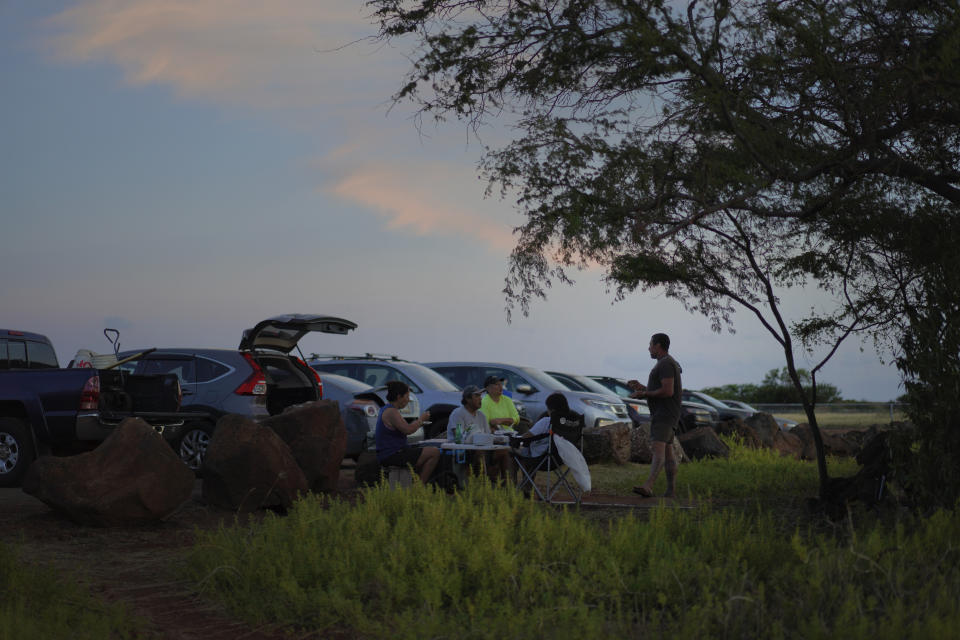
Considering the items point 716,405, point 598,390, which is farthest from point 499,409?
point 716,405

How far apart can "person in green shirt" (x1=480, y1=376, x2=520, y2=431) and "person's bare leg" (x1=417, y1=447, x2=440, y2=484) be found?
2.18 m

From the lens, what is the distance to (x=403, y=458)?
1089 centimetres

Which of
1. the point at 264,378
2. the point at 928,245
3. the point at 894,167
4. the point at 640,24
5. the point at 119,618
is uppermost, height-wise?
the point at 640,24

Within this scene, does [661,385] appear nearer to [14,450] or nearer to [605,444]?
[605,444]

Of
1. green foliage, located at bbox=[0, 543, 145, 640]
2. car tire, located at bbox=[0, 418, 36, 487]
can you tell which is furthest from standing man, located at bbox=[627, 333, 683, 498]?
car tire, located at bbox=[0, 418, 36, 487]

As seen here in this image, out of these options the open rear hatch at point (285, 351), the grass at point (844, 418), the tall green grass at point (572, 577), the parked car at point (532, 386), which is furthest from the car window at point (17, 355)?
the grass at point (844, 418)

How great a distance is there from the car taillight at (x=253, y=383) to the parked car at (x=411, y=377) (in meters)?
2.84

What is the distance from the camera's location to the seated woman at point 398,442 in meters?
10.7

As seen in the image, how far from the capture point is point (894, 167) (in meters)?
9.78

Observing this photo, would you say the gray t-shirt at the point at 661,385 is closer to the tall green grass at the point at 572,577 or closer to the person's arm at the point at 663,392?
the person's arm at the point at 663,392

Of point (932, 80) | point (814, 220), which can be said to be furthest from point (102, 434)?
point (932, 80)

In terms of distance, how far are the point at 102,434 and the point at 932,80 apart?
9.60m

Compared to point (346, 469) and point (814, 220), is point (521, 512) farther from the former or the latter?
point (346, 469)

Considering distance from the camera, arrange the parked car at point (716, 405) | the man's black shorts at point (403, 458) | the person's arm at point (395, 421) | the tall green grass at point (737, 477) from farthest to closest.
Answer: the parked car at point (716, 405)
the tall green grass at point (737, 477)
the man's black shorts at point (403, 458)
the person's arm at point (395, 421)
